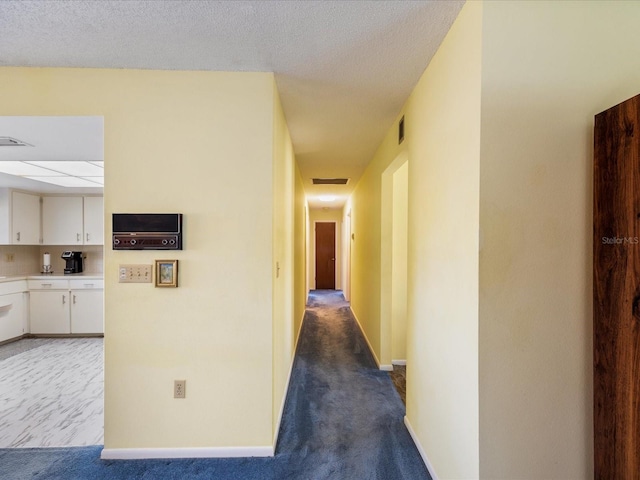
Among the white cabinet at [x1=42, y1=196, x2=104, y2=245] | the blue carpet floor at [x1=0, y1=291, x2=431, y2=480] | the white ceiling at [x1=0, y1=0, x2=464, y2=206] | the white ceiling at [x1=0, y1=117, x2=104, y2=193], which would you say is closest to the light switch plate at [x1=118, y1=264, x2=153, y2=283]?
the white ceiling at [x1=0, y1=117, x2=104, y2=193]

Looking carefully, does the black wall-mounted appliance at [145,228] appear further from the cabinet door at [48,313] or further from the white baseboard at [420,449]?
the cabinet door at [48,313]

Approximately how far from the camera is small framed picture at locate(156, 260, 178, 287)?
6.01 feet

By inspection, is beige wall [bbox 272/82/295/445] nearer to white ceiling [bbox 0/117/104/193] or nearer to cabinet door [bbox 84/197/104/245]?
white ceiling [bbox 0/117/104/193]

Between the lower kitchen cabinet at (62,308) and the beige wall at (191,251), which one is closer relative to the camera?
the beige wall at (191,251)

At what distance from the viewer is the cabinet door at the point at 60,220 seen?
4.62 meters

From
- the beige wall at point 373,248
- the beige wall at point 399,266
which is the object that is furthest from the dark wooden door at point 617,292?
the beige wall at point 399,266

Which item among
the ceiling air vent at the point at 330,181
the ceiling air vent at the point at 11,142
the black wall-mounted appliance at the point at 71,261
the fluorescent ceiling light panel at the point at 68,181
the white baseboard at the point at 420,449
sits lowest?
the white baseboard at the point at 420,449

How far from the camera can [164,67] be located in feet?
5.94

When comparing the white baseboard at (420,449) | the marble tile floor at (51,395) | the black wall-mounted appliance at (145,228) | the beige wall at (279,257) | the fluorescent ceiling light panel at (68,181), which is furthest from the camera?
the fluorescent ceiling light panel at (68,181)

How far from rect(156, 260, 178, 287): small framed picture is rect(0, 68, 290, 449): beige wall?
0.15 feet

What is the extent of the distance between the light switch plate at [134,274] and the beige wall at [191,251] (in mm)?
39

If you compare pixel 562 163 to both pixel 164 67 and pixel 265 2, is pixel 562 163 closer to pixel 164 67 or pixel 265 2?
pixel 265 2

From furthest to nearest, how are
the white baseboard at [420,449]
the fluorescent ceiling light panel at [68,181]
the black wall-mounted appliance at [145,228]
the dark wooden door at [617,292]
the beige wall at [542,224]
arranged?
the fluorescent ceiling light panel at [68,181] → the black wall-mounted appliance at [145,228] → the white baseboard at [420,449] → the beige wall at [542,224] → the dark wooden door at [617,292]

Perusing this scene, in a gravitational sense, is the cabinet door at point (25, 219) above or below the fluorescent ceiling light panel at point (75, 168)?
below
